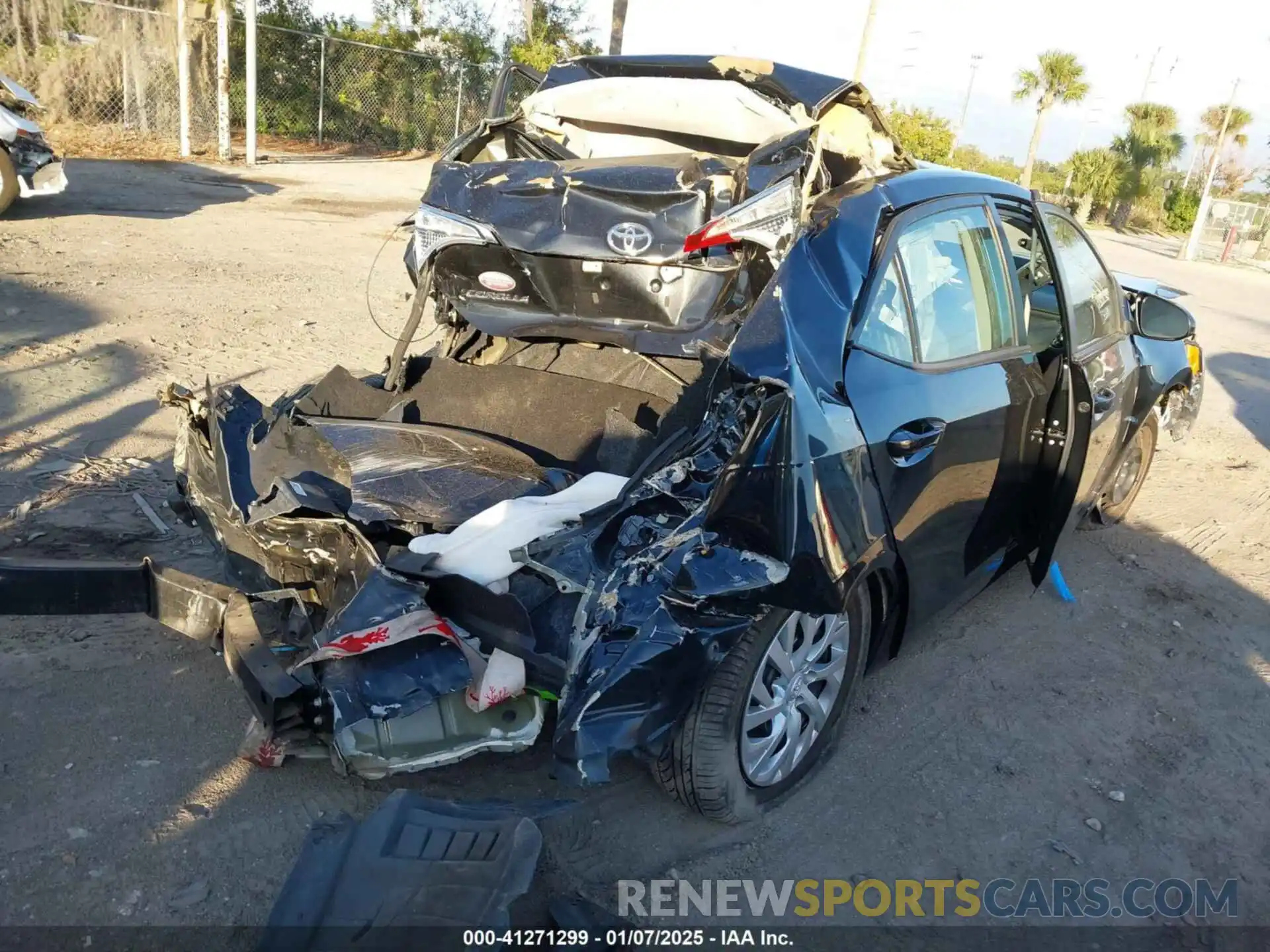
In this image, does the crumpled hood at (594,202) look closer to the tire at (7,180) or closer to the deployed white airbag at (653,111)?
the deployed white airbag at (653,111)

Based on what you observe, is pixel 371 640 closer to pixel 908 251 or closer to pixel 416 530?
pixel 416 530

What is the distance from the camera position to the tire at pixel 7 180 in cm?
1000

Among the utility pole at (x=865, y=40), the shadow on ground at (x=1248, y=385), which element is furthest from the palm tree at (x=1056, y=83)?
the shadow on ground at (x=1248, y=385)

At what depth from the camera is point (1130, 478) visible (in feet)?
18.2

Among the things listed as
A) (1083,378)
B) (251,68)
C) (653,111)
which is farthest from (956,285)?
(251,68)

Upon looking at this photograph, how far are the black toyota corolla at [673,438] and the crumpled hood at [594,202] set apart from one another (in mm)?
14

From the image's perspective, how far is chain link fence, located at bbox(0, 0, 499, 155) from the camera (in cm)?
1669

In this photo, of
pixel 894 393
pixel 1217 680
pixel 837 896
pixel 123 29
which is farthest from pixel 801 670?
pixel 123 29

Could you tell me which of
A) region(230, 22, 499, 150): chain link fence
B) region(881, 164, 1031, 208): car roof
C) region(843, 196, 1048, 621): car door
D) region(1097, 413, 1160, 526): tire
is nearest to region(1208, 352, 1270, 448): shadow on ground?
region(1097, 413, 1160, 526): tire

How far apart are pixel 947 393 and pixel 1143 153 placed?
154 feet

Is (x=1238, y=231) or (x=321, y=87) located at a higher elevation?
(x=321, y=87)

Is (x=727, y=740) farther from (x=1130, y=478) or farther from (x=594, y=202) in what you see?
(x=1130, y=478)

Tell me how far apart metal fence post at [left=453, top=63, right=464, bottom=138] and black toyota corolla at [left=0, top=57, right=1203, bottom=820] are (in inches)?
785

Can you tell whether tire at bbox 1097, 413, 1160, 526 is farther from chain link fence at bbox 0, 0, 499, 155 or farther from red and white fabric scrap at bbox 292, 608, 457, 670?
chain link fence at bbox 0, 0, 499, 155
